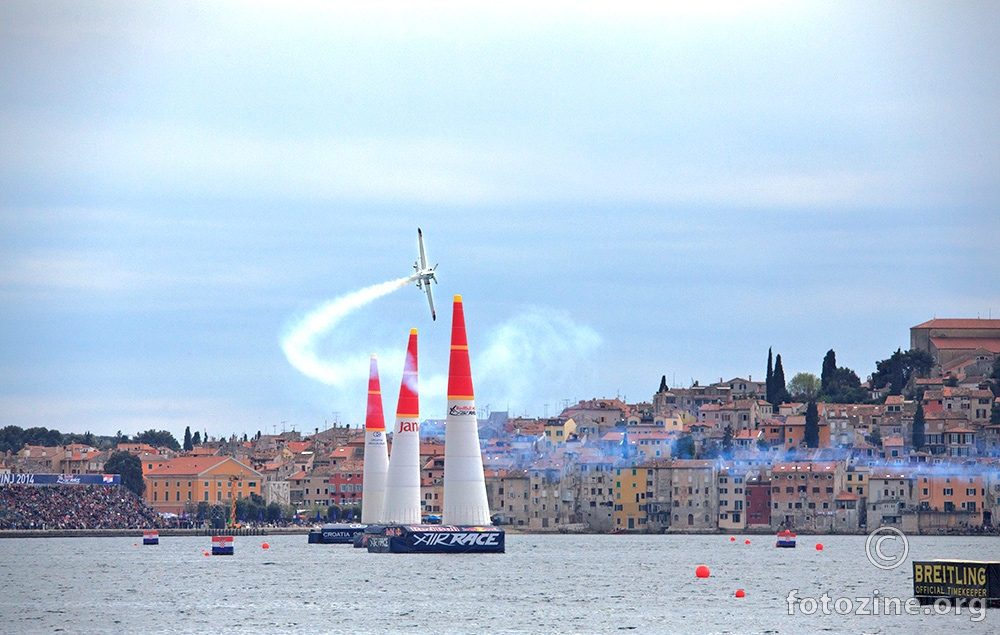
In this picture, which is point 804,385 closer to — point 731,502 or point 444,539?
point 731,502

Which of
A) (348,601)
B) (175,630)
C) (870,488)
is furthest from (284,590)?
(870,488)

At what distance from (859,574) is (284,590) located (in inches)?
997

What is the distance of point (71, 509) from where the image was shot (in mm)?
129875

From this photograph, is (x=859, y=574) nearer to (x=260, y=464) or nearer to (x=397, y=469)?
(x=397, y=469)

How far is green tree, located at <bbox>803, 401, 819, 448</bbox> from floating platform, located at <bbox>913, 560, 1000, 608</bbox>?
97.9 metres

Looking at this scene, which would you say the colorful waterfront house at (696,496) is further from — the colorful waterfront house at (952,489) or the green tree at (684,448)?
the colorful waterfront house at (952,489)

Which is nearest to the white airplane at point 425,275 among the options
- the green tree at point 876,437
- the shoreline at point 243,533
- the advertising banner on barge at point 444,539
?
the advertising banner on barge at point 444,539

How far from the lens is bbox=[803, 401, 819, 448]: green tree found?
143m

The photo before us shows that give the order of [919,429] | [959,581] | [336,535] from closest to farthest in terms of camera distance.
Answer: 1. [959,581]
2. [336,535]
3. [919,429]

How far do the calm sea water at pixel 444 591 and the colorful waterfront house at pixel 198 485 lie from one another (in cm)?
4910

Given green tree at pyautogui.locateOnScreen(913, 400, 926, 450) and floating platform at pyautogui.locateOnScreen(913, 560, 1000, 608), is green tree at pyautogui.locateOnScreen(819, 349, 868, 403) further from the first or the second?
floating platform at pyautogui.locateOnScreen(913, 560, 1000, 608)

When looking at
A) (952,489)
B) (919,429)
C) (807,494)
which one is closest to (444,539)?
(807,494)

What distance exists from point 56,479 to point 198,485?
53.1 feet

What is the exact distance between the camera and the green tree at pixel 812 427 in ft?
469
